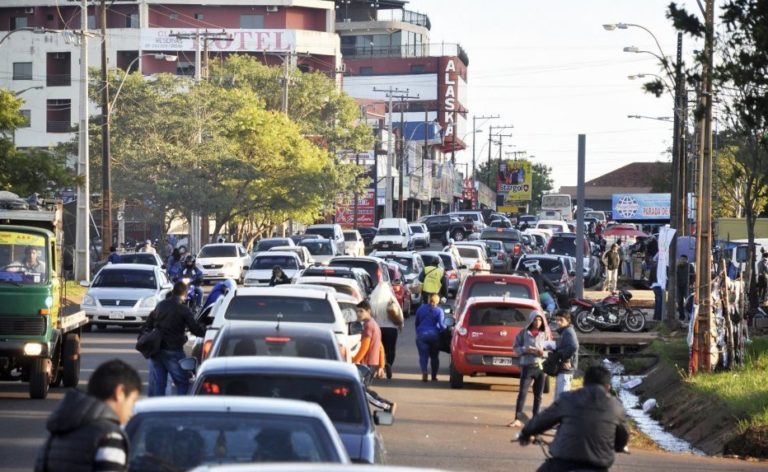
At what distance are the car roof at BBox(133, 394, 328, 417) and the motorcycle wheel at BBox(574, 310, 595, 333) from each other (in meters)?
27.3

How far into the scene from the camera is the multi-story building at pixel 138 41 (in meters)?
99.8

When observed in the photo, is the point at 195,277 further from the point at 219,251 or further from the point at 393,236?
the point at 393,236

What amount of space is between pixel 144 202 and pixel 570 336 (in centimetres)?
4655

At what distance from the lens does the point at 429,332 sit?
948 inches

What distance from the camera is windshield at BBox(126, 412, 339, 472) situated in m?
8.05

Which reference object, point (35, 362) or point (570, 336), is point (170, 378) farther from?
point (570, 336)

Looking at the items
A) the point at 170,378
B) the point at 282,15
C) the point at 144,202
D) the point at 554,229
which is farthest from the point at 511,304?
the point at 282,15

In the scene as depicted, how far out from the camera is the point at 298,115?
302 ft

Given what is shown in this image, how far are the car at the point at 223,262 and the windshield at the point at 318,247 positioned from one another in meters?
2.36

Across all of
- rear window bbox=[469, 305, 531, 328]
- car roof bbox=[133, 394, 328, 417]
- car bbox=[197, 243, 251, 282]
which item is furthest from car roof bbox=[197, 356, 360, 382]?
car bbox=[197, 243, 251, 282]

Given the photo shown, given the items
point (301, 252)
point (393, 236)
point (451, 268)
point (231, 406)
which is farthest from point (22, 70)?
point (231, 406)

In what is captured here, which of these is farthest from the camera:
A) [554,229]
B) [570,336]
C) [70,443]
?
[554,229]

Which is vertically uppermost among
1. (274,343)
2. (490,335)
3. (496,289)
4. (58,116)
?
(58,116)

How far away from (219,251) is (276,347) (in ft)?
129
